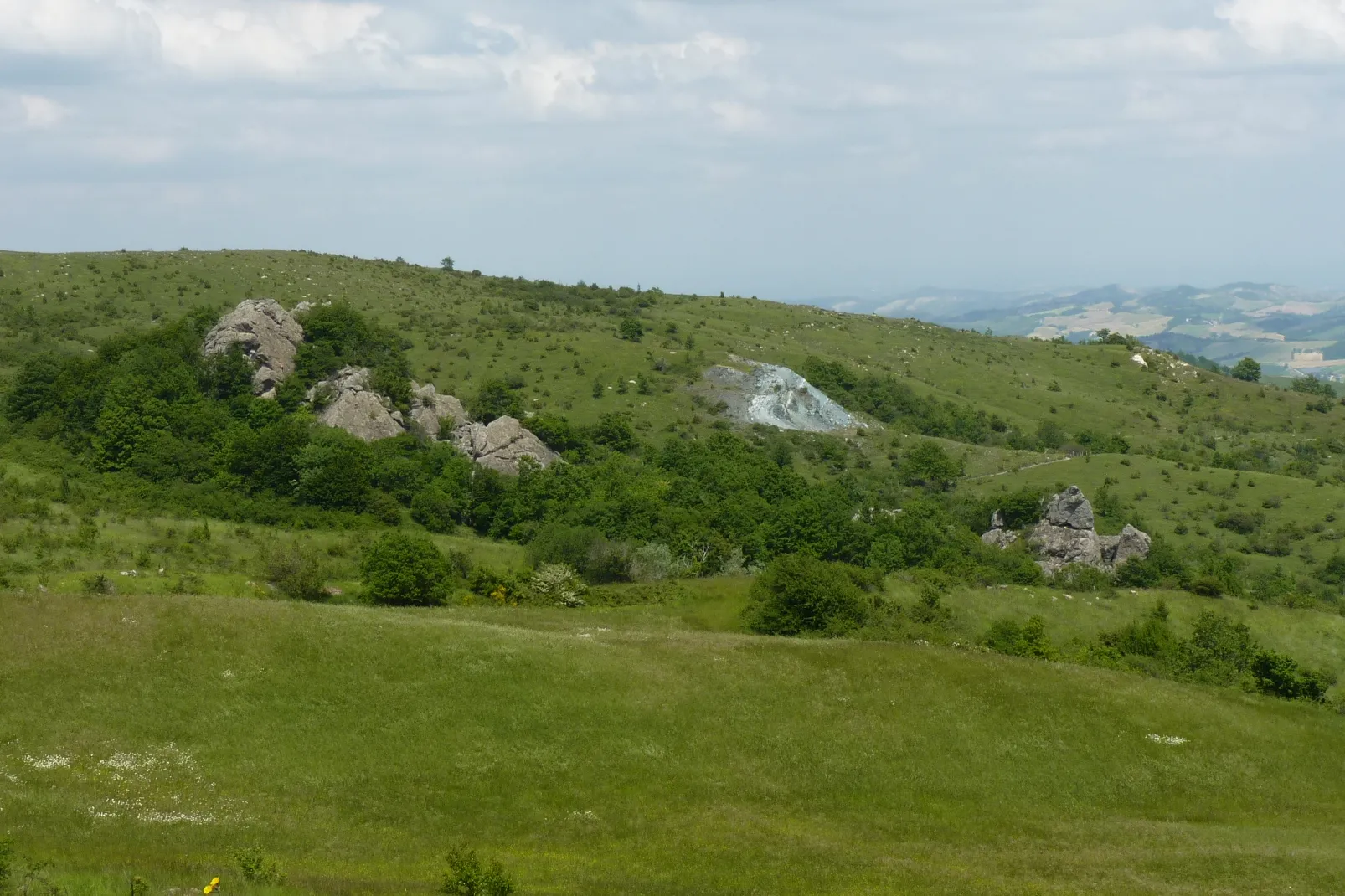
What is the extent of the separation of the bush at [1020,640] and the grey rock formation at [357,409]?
5220 cm

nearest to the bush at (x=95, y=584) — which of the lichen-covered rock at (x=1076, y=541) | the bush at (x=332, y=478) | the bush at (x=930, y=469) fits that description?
the bush at (x=332, y=478)

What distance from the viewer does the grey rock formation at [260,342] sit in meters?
99.5

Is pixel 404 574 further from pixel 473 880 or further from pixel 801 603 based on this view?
pixel 473 880

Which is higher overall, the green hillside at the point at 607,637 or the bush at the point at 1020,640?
the green hillside at the point at 607,637

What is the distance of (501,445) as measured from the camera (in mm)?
97750

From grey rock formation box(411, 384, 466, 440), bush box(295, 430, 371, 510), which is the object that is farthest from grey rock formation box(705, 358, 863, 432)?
bush box(295, 430, 371, 510)

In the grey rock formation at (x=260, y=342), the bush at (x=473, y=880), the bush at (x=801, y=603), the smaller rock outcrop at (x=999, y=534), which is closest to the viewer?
the bush at (x=473, y=880)

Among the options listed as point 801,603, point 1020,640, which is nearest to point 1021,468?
point 1020,640

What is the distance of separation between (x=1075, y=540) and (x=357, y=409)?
57.9 m

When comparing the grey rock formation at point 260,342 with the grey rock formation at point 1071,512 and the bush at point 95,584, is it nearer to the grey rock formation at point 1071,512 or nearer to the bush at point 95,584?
the bush at point 95,584

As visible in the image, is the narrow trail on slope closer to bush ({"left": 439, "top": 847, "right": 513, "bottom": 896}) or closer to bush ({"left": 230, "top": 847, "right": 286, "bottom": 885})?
bush ({"left": 439, "top": 847, "right": 513, "bottom": 896})

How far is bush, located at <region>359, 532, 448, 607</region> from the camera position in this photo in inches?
→ 2351

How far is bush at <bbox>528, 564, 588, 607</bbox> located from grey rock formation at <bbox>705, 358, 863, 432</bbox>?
56.5 meters

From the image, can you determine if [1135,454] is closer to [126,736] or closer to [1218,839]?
[1218,839]
